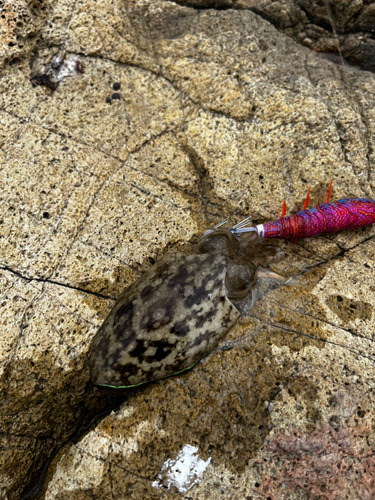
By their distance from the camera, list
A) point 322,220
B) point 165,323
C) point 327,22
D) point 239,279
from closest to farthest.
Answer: point 165,323 < point 239,279 < point 322,220 < point 327,22

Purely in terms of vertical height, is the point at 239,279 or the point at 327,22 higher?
the point at 327,22

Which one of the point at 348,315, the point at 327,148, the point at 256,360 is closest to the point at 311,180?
the point at 327,148

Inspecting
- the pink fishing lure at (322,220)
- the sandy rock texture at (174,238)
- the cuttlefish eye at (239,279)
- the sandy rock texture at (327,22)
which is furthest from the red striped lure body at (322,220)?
the sandy rock texture at (327,22)

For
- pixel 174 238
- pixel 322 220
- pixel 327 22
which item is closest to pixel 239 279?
pixel 174 238

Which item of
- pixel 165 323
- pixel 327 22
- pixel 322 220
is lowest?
pixel 165 323

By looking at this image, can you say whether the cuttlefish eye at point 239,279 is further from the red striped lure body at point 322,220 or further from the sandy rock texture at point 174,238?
the red striped lure body at point 322,220

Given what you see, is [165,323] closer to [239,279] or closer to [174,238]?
[239,279]

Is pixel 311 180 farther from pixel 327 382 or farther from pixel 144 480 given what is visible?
pixel 144 480

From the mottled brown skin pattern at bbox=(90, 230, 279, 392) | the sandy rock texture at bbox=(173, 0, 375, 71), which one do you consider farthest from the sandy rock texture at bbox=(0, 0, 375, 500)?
the sandy rock texture at bbox=(173, 0, 375, 71)
